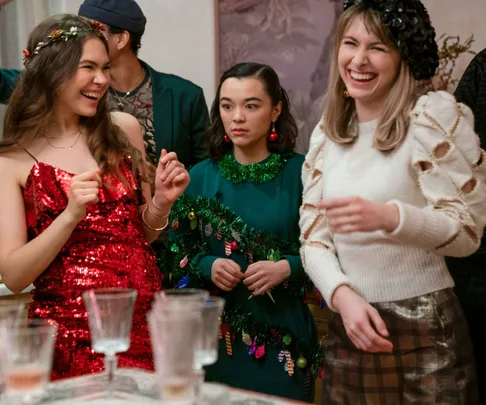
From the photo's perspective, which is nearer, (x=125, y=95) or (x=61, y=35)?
(x=61, y=35)

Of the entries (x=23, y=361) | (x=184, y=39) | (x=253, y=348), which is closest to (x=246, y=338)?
(x=253, y=348)

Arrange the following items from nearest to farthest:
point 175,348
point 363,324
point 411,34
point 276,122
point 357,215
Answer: point 175,348
point 357,215
point 363,324
point 411,34
point 276,122

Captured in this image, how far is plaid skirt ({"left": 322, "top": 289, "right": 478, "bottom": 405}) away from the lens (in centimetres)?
181

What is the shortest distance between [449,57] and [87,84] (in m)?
1.35

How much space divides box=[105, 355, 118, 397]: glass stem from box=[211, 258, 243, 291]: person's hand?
0.92 meters

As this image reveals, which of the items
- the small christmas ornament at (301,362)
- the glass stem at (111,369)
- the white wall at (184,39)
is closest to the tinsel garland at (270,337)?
the small christmas ornament at (301,362)

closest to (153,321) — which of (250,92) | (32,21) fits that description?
(250,92)

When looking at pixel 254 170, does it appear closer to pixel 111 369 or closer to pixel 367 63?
pixel 367 63

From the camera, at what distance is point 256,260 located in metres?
2.57

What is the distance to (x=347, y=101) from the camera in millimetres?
2107

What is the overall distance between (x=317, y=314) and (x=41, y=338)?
220 centimetres

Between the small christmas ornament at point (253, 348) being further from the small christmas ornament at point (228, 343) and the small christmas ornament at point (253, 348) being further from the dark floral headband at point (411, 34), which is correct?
the dark floral headband at point (411, 34)

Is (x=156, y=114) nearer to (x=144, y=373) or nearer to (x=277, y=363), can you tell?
(x=277, y=363)

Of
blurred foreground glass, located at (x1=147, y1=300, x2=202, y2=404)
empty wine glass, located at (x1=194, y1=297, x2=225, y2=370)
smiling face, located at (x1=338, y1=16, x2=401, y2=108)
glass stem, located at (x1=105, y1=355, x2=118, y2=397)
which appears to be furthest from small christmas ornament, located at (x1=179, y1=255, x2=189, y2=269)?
blurred foreground glass, located at (x1=147, y1=300, x2=202, y2=404)
